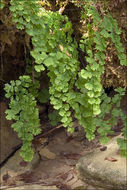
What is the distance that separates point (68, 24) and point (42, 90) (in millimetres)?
2029

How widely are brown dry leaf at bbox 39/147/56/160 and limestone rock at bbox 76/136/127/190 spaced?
22.9 inches

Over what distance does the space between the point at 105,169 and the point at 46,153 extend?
3.41 feet

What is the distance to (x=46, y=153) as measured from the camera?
→ 378cm

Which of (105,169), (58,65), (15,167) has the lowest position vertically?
(15,167)

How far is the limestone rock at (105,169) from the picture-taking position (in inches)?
114

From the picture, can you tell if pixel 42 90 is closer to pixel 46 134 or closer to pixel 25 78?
pixel 46 134

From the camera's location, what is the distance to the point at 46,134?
4.08m

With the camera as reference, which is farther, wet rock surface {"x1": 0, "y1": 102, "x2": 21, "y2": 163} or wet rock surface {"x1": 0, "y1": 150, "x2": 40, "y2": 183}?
wet rock surface {"x1": 0, "y1": 102, "x2": 21, "y2": 163}

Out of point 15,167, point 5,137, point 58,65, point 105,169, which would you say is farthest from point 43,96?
point 58,65

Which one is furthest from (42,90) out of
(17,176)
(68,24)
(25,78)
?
(68,24)

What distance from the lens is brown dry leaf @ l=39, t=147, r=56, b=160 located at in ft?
12.2

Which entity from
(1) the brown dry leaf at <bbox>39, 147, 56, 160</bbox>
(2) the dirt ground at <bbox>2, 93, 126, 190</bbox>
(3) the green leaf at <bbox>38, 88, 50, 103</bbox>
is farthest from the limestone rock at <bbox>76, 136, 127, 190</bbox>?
(3) the green leaf at <bbox>38, 88, 50, 103</bbox>

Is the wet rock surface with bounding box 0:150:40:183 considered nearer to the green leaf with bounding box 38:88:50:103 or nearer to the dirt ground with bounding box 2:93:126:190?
the dirt ground with bounding box 2:93:126:190

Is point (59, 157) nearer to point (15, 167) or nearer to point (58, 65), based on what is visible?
point (15, 167)
